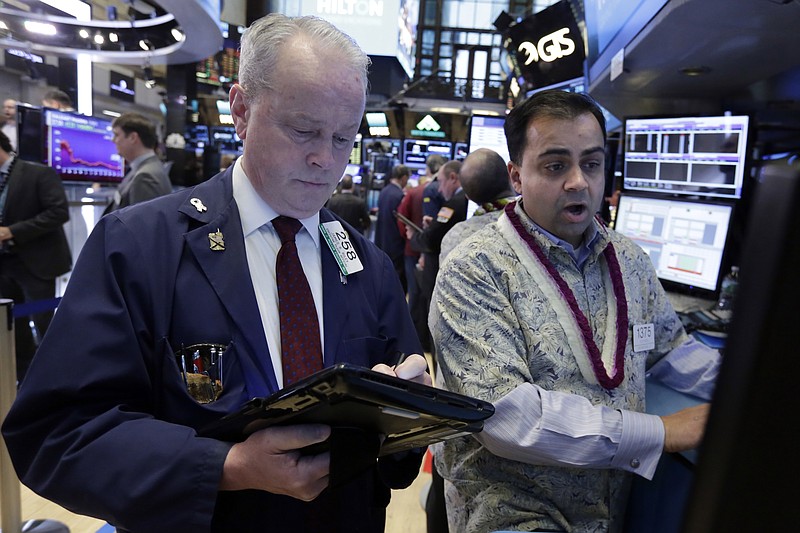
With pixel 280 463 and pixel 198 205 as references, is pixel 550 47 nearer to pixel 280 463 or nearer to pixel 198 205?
pixel 198 205

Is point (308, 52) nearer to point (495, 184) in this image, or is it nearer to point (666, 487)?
point (666, 487)

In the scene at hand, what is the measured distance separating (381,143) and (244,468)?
1238cm

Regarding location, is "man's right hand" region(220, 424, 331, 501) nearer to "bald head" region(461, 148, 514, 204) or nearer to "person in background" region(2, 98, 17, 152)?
"bald head" region(461, 148, 514, 204)

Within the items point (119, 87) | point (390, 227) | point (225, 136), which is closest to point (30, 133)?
point (390, 227)

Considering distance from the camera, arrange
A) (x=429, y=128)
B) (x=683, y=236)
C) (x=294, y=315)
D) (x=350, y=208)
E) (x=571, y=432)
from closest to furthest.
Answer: (x=294, y=315) → (x=571, y=432) → (x=683, y=236) → (x=350, y=208) → (x=429, y=128)

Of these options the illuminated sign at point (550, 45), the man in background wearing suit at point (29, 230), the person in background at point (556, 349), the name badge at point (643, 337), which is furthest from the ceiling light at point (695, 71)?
the man in background wearing suit at point (29, 230)

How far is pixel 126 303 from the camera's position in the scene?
3.08 ft

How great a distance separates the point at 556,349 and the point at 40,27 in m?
7.84

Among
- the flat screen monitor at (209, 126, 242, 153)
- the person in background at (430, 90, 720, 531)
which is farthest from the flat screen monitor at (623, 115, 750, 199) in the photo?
the flat screen monitor at (209, 126, 242, 153)

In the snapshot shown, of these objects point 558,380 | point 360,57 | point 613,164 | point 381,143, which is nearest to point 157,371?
point 360,57

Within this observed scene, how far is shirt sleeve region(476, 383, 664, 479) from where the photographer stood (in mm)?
1226

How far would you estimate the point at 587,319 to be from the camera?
1.42m

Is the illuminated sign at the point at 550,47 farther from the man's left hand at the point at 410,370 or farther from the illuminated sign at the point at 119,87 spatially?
the illuminated sign at the point at 119,87

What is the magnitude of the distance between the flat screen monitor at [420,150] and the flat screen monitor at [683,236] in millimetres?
11565
